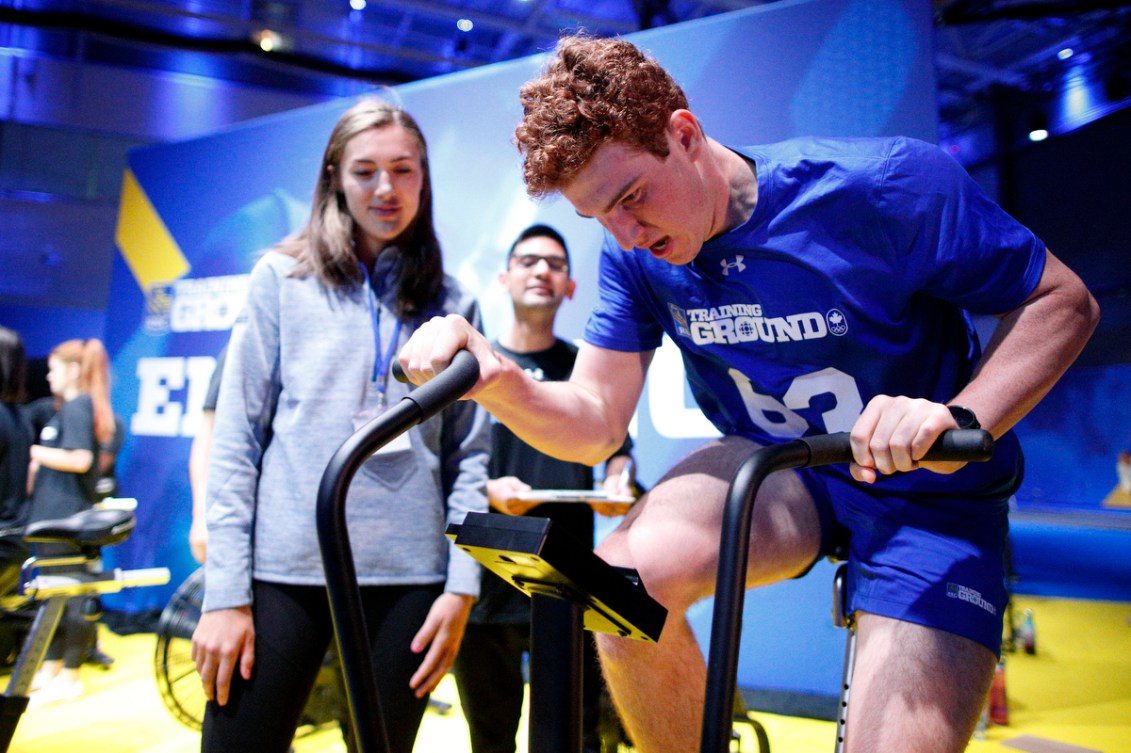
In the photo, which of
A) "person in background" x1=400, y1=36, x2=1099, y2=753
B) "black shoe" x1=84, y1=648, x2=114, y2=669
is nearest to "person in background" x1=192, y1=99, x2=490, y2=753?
"person in background" x1=400, y1=36, x2=1099, y2=753

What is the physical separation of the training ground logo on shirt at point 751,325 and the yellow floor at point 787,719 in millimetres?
2426

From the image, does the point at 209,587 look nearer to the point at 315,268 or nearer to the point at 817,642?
the point at 315,268

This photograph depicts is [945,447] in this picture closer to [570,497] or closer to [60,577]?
[570,497]

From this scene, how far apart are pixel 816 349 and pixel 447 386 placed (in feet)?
2.44

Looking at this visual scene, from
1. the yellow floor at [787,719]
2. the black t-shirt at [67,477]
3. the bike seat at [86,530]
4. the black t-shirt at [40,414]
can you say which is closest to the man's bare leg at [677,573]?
the bike seat at [86,530]

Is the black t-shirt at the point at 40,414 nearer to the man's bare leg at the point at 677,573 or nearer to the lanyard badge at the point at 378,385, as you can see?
the lanyard badge at the point at 378,385

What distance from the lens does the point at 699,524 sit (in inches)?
59.8

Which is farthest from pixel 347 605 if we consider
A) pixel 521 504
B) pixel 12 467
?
pixel 12 467

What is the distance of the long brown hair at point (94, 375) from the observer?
5.12m

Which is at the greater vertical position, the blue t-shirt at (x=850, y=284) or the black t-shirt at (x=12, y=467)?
the blue t-shirt at (x=850, y=284)

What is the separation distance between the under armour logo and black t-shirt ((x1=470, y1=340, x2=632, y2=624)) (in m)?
1.46

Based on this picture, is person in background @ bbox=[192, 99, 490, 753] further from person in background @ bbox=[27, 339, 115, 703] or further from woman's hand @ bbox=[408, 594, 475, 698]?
person in background @ bbox=[27, 339, 115, 703]

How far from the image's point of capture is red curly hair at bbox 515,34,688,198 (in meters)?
1.39

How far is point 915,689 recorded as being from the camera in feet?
4.50
